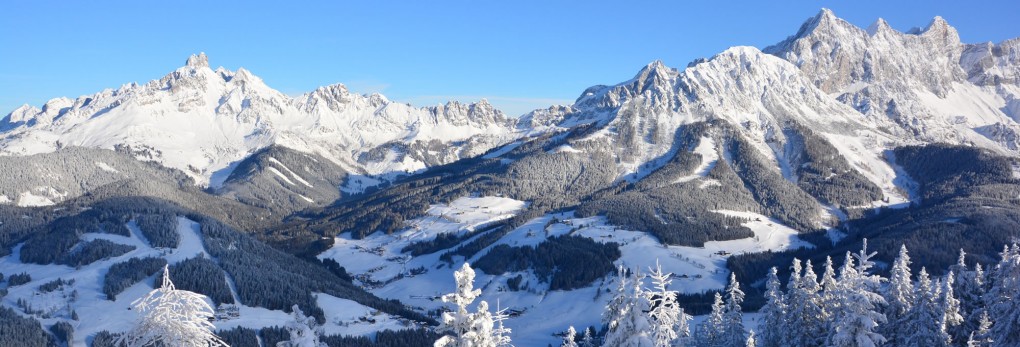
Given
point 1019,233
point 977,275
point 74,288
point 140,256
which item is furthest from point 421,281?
point 1019,233

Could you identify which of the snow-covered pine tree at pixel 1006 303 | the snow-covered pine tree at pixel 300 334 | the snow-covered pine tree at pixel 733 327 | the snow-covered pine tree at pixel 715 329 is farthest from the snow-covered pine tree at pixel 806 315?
the snow-covered pine tree at pixel 300 334

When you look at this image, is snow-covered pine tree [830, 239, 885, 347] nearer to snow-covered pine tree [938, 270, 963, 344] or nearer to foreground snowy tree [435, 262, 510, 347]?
snow-covered pine tree [938, 270, 963, 344]

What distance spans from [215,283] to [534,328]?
69.8 metres

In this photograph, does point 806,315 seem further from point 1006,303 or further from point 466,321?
point 466,321

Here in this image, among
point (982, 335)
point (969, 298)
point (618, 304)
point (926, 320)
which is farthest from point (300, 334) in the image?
point (969, 298)

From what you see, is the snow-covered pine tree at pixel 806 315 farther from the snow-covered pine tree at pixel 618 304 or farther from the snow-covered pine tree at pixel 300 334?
the snow-covered pine tree at pixel 300 334

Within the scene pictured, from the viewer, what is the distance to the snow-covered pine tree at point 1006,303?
47719 millimetres

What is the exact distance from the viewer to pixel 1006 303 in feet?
160

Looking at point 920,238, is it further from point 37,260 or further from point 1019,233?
point 37,260

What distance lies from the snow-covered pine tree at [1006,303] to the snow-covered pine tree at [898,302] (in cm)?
565

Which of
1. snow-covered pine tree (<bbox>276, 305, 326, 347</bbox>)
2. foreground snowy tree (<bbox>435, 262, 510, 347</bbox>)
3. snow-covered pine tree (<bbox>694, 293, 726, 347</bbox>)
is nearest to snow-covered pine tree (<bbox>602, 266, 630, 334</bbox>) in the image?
foreground snowy tree (<bbox>435, 262, 510, 347</bbox>)

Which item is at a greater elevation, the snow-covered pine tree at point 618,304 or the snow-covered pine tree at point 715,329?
the snow-covered pine tree at point 618,304

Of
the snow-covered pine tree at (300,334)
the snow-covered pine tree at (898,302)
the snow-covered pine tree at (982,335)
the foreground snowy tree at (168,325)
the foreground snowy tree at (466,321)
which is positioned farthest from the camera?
the snow-covered pine tree at (898,302)

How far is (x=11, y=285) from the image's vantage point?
15050 centimetres
